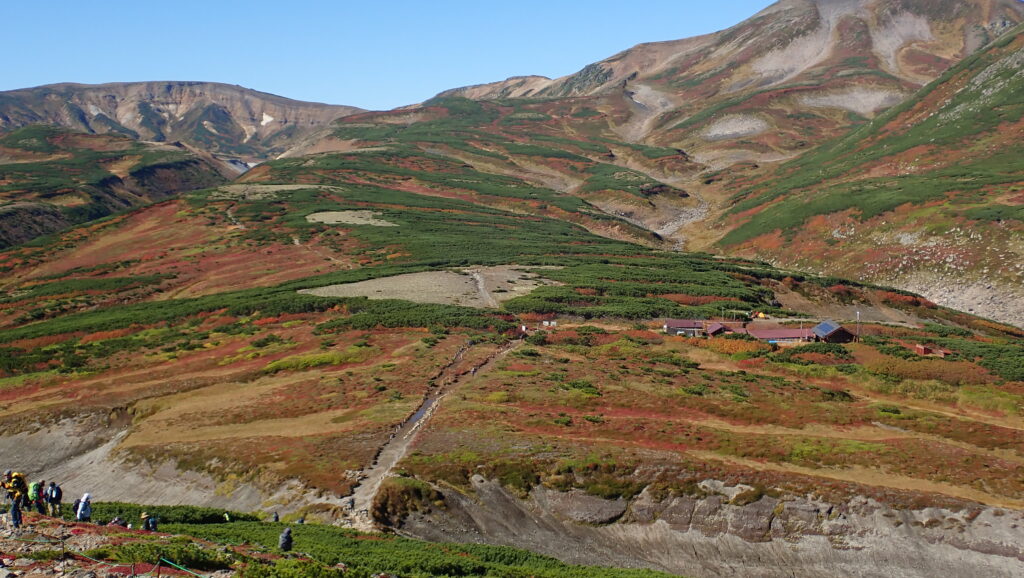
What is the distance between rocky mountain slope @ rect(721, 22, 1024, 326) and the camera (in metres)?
92.4

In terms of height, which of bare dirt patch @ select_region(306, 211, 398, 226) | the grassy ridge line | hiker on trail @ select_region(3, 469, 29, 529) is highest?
bare dirt patch @ select_region(306, 211, 398, 226)

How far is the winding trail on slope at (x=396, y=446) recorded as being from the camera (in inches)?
1233

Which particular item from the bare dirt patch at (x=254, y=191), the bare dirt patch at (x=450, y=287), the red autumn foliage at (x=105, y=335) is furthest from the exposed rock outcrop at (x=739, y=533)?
the bare dirt patch at (x=254, y=191)

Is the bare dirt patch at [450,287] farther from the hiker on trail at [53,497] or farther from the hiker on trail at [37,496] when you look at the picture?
the hiker on trail at [37,496]

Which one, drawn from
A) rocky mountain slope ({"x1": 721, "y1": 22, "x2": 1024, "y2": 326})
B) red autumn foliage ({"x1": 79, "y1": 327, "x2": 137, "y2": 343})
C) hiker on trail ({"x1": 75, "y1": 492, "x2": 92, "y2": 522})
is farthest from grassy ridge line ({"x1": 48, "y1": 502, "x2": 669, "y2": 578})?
rocky mountain slope ({"x1": 721, "y1": 22, "x2": 1024, "y2": 326})

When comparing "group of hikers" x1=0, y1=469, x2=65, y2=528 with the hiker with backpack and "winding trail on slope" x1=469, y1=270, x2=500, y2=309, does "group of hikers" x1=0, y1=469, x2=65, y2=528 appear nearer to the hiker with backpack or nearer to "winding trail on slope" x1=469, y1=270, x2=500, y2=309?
the hiker with backpack

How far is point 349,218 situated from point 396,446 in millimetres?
111864

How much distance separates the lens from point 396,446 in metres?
38.6

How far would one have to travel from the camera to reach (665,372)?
→ 54844 mm

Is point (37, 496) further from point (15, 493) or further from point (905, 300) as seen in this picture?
point (905, 300)

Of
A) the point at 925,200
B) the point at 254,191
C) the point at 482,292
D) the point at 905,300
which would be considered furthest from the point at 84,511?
the point at 254,191

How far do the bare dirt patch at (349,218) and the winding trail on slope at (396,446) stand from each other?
88710 mm

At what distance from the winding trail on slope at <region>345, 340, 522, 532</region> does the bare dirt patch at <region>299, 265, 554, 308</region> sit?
24756mm

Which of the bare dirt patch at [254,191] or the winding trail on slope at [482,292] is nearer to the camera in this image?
the winding trail on slope at [482,292]
